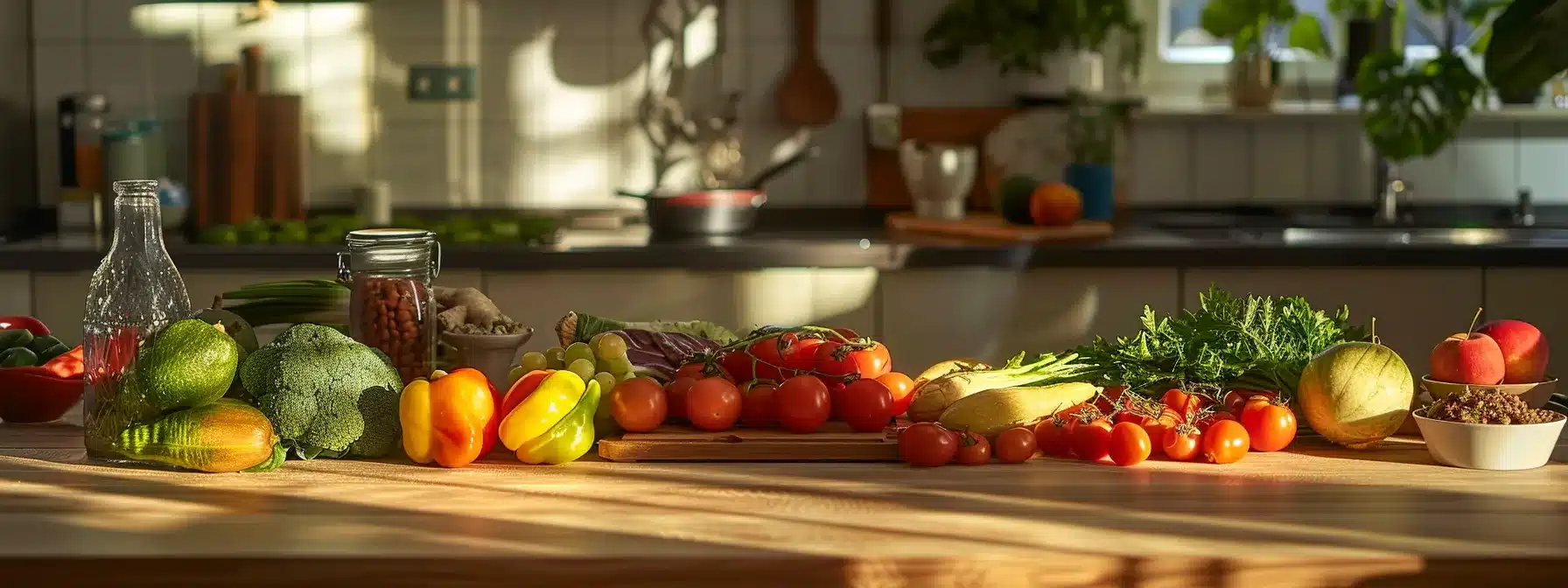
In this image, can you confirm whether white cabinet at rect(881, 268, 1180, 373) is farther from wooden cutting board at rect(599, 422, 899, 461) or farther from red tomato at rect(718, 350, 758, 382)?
wooden cutting board at rect(599, 422, 899, 461)

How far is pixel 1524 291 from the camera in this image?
11.2ft

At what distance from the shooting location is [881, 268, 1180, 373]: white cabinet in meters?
3.43

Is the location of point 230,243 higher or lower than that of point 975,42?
lower

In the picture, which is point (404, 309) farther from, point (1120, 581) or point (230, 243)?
point (230, 243)

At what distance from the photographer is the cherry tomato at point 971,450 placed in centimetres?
165

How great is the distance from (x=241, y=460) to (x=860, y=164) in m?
2.76

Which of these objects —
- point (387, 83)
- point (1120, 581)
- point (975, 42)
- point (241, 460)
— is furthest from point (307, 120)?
point (1120, 581)

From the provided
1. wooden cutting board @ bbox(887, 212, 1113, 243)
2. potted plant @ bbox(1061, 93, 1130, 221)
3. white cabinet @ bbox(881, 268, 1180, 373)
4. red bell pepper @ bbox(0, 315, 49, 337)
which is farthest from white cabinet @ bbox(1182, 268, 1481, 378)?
red bell pepper @ bbox(0, 315, 49, 337)

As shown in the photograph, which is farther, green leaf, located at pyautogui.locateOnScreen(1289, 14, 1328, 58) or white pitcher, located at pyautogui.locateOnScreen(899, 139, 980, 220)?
green leaf, located at pyautogui.locateOnScreen(1289, 14, 1328, 58)

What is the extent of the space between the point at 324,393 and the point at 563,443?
9.6 inches

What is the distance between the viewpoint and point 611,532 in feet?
4.48

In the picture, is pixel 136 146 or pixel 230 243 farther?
pixel 136 146

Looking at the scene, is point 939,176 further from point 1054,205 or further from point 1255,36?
point 1255,36

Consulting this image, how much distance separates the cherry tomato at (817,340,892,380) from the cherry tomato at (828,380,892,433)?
2.0 inches
